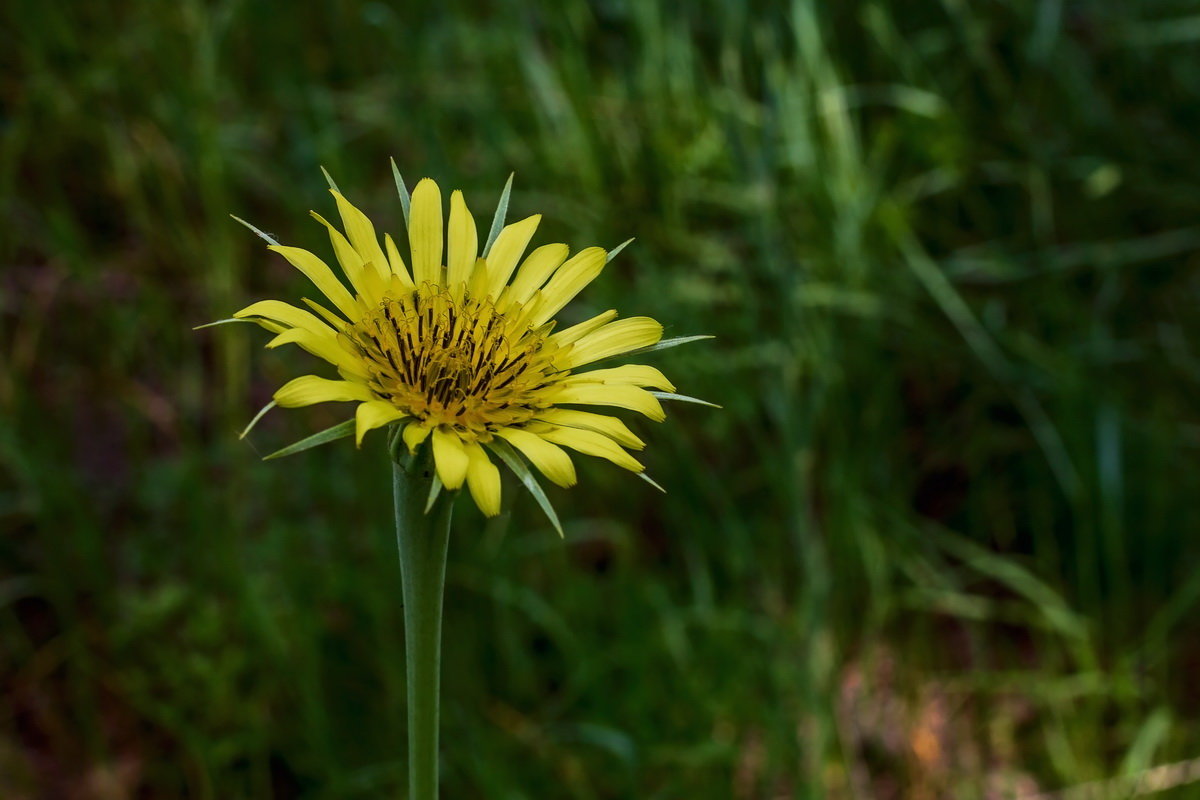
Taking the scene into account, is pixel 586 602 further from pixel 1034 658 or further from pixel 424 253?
pixel 424 253

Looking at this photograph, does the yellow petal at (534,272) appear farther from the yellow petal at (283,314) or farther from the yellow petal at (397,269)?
the yellow petal at (283,314)

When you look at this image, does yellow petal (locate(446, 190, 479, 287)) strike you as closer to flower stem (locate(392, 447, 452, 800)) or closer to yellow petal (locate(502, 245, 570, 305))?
yellow petal (locate(502, 245, 570, 305))

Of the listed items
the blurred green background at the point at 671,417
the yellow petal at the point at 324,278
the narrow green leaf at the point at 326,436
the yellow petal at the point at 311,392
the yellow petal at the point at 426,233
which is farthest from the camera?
the blurred green background at the point at 671,417

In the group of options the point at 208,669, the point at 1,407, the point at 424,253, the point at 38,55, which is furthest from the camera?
the point at 38,55

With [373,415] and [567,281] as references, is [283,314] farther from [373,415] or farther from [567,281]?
[567,281]

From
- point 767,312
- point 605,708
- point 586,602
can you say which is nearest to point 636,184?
point 767,312

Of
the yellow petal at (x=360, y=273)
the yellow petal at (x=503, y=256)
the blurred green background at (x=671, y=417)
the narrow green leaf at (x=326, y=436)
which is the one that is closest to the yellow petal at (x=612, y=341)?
the yellow petal at (x=503, y=256)

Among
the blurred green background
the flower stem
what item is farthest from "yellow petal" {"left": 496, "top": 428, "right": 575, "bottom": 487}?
Answer: the blurred green background

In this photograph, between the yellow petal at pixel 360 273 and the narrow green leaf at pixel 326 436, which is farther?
the yellow petal at pixel 360 273
